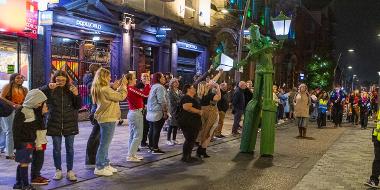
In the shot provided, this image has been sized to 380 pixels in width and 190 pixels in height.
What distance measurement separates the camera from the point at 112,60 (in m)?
18.4

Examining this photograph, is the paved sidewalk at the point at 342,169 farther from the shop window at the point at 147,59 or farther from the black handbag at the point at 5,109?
the shop window at the point at 147,59

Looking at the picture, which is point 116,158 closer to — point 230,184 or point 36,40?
point 230,184

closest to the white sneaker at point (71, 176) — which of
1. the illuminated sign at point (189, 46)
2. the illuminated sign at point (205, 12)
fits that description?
the illuminated sign at point (189, 46)

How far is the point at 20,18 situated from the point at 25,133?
793cm

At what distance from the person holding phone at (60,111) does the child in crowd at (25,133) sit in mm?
409

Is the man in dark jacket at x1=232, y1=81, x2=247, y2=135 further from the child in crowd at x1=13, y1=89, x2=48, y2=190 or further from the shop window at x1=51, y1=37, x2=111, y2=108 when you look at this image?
the child in crowd at x1=13, y1=89, x2=48, y2=190

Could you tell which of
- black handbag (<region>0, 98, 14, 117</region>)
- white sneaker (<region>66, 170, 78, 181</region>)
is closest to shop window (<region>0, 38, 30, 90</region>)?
black handbag (<region>0, 98, 14, 117</region>)

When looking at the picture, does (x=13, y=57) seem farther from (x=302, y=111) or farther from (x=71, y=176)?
(x=302, y=111)

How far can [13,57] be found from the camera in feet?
44.9

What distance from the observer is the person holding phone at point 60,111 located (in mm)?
7008

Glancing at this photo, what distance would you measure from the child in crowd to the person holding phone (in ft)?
1.34

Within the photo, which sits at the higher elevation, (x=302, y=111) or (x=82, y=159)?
(x=302, y=111)

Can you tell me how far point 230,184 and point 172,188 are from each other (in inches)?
41.4

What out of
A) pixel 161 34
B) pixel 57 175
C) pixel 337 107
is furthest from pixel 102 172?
pixel 337 107
